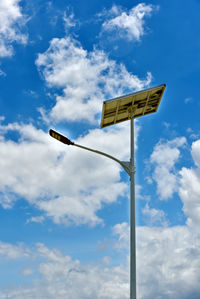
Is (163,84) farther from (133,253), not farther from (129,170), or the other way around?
(133,253)

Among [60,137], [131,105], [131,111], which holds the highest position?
[131,105]

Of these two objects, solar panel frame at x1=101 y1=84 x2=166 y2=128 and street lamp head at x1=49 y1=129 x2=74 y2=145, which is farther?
solar panel frame at x1=101 y1=84 x2=166 y2=128

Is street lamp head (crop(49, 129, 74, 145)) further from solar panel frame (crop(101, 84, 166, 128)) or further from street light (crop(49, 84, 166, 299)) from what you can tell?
solar panel frame (crop(101, 84, 166, 128))

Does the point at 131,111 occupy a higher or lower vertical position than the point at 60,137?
higher

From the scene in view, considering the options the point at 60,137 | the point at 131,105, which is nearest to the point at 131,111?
the point at 131,105

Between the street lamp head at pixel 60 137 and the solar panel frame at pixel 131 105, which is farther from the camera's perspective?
the solar panel frame at pixel 131 105

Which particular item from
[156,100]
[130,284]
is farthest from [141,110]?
[130,284]

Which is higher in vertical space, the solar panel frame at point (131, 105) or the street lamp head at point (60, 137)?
the solar panel frame at point (131, 105)

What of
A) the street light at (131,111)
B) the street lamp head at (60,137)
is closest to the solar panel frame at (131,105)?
the street light at (131,111)

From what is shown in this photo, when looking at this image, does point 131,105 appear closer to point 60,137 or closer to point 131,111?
point 131,111

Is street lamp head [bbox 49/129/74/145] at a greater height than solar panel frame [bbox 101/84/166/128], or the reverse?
solar panel frame [bbox 101/84/166/128]

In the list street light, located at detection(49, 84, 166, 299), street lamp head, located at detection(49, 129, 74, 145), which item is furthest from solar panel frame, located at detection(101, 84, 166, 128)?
street lamp head, located at detection(49, 129, 74, 145)

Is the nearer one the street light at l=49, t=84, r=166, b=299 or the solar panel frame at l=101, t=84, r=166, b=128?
the street light at l=49, t=84, r=166, b=299

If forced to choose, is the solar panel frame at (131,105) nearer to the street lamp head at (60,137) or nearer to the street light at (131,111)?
the street light at (131,111)
